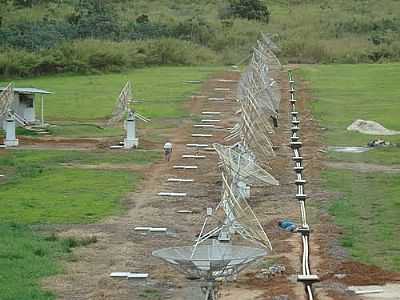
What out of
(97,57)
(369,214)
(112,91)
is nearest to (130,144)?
(369,214)

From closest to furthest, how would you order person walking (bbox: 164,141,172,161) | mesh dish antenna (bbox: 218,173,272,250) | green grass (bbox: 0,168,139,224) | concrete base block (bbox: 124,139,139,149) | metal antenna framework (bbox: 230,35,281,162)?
mesh dish antenna (bbox: 218,173,272,250) < green grass (bbox: 0,168,139,224) < metal antenna framework (bbox: 230,35,281,162) < person walking (bbox: 164,141,172,161) < concrete base block (bbox: 124,139,139,149)

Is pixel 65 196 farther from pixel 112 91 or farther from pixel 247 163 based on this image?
pixel 112 91

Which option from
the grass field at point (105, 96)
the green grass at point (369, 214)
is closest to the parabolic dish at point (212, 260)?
the green grass at point (369, 214)

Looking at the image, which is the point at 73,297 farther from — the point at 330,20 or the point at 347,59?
the point at 330,20

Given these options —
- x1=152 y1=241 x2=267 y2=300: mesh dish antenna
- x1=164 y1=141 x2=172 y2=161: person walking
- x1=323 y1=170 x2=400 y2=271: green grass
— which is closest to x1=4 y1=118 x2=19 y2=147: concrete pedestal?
x1=164 y1=141 x2=172 y2=161: person walking

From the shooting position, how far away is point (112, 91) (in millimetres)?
47188

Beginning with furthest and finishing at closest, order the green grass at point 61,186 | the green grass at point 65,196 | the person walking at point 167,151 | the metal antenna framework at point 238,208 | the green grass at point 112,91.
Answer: the green grass at point 112,91 < the person walking at point 167,151 < the green grass at point 61,186 < the green grass at point 65,196 < the metal antenna framework at point 238,208

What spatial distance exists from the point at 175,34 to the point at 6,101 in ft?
109

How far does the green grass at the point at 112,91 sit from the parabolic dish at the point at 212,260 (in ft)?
80.8

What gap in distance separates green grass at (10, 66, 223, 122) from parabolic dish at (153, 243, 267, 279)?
970 inches

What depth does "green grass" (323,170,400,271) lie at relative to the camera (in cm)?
1794

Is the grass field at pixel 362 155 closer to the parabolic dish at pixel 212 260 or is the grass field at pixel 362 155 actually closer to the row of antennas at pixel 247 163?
the row of antennas at pixel 247 163

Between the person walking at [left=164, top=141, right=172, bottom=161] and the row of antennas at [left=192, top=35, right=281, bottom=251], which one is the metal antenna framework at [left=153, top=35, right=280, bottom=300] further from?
the person walking at [left=164, top=141, right=172, bottom=161]

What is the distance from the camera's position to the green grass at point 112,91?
40.5 meters
